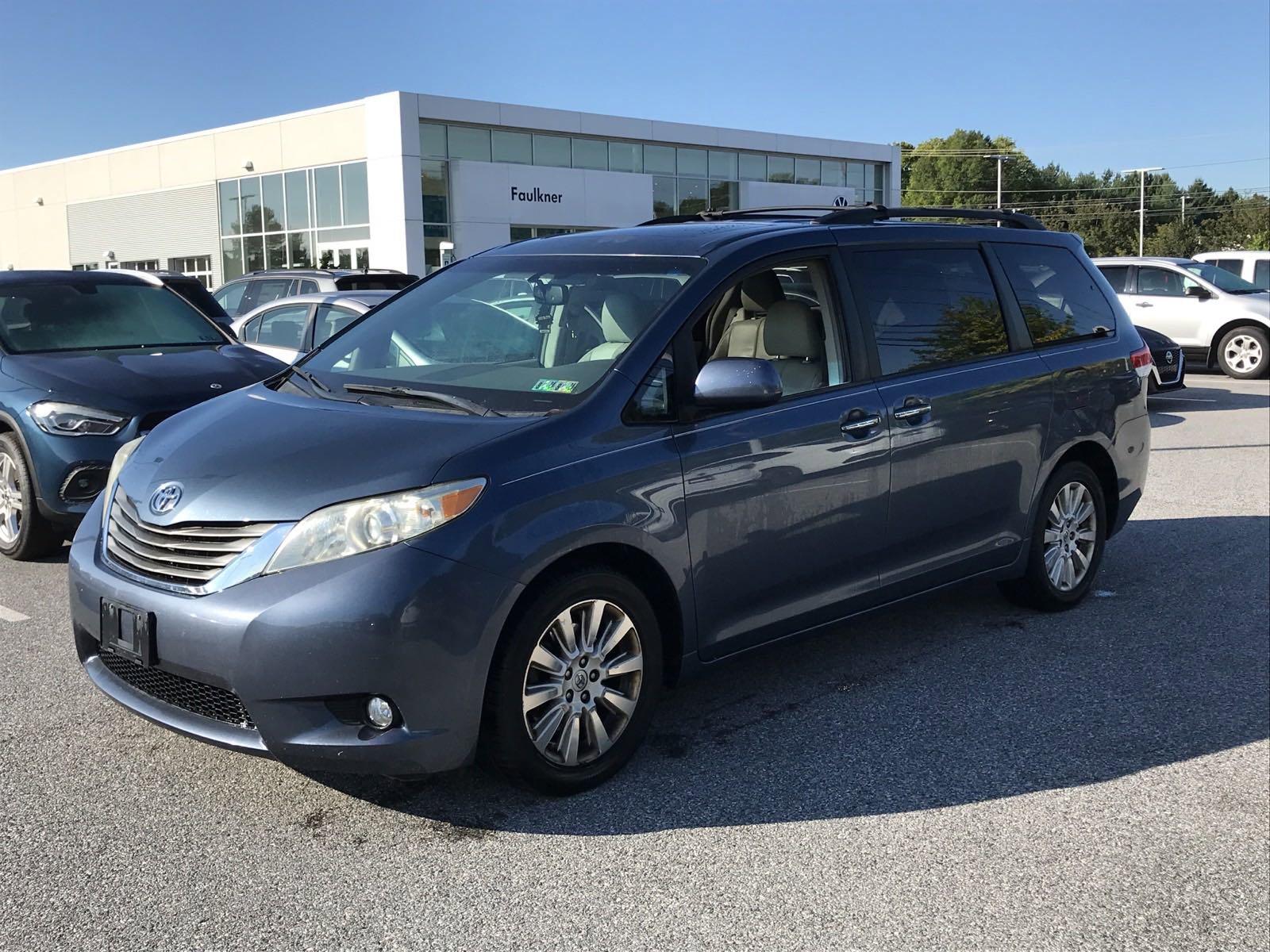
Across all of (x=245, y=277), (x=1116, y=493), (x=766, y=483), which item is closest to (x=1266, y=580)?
(x=1116, y=493)

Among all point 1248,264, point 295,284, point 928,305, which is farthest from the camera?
point 1248,264

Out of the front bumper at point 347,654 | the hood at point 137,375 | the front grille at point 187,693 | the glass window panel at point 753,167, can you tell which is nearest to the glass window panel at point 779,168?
the glass window panel at point 753,167

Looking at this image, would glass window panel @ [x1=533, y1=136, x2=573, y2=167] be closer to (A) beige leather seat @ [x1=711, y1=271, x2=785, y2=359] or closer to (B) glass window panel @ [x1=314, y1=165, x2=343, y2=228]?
(B) glass window panel @ [x1=314, y1=165, x2=343, y2=228]

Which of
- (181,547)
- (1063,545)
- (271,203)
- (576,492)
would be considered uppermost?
(271,203)

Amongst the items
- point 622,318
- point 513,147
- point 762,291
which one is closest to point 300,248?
point 513,147

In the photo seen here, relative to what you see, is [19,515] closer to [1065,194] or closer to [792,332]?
[792,332]

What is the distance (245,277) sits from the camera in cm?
1489

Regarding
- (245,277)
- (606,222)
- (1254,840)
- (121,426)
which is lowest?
(1254,840)

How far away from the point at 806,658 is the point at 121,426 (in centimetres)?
391

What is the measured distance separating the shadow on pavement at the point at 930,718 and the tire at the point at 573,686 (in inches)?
5.3

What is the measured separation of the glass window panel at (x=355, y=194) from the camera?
125 feet

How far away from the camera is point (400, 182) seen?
36.4 m

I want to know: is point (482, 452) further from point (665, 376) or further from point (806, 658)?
point (806, 658)

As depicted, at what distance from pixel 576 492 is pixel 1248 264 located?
2021cm
